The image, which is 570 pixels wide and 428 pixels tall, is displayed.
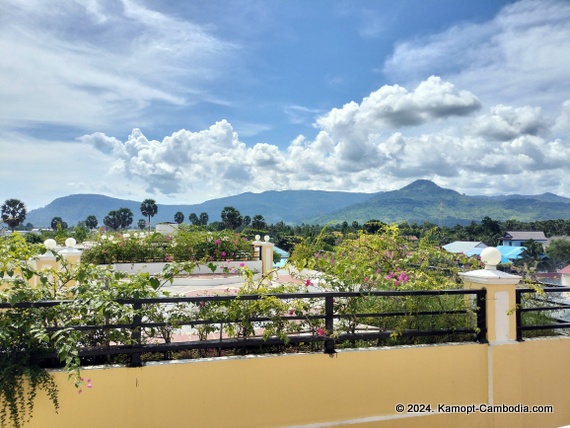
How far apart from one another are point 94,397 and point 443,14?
32.3 ft

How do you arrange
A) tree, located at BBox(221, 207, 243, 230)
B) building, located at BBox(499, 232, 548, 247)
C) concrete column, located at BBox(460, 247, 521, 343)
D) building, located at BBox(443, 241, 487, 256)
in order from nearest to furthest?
concrete column, located at BBox(460, 247, 521, 343) < building, located at BBox(443, 241, 487, 256) < tree, located at BBox(221, 207, 243, 230) < building, located at BBox(499, 232, 548, 247)

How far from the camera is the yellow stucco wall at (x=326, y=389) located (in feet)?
10.3

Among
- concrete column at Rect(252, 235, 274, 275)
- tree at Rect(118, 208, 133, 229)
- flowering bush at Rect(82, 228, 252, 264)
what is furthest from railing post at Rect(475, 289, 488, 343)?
tree at Rect(118, 208, 133, 229)

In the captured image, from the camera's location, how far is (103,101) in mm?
11641

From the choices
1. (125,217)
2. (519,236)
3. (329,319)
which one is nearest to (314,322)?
(329,319)

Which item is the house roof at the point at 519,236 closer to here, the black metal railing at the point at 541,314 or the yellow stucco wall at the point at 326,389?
the black metal railing at the point at 541,314

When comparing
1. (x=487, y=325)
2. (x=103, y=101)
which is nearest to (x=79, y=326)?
(x=487, y=325)

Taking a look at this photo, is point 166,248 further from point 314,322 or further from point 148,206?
point 148,206

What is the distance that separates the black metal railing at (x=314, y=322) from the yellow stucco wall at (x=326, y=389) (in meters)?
0.16

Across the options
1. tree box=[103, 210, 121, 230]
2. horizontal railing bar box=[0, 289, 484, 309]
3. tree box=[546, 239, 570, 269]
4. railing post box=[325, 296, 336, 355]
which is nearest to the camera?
horizontal railing bar box=[0, 289, 484, 309]

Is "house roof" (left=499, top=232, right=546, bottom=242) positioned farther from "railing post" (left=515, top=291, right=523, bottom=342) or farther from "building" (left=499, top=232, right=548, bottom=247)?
"railing post" (left=515, top=291, right=523, bottom=342)

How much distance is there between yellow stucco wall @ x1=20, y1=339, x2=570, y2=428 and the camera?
10.3 feet

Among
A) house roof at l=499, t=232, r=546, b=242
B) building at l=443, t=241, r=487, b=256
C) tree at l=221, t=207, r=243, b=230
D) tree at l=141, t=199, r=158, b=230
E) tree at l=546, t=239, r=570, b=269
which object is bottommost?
tree at l=546, t=239, r=570, b=269

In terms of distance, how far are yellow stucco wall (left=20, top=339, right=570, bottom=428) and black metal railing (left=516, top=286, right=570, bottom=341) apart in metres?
0.19
